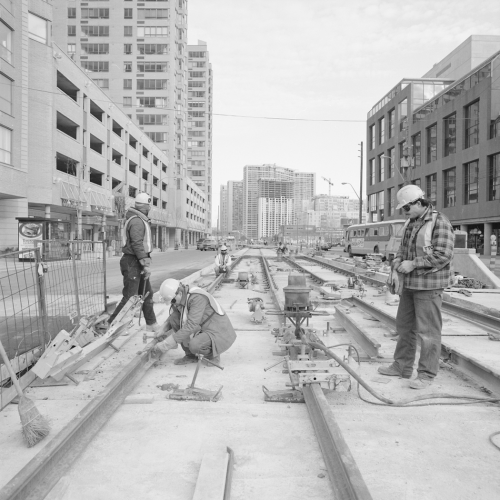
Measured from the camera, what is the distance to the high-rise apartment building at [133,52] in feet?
238

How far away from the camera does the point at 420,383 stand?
15.1ft

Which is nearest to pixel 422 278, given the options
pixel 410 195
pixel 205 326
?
pixel 410 195

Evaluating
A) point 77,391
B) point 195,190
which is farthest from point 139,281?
point 195,190

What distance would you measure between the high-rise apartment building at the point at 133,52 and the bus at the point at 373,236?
3710cm

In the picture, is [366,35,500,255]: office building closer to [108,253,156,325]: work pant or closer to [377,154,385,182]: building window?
[377,154,385,182]: building window

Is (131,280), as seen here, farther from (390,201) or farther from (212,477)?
(390,201)

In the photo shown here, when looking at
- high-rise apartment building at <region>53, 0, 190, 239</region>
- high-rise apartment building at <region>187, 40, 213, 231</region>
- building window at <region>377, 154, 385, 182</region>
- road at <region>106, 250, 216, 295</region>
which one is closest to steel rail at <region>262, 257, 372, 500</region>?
road at <region>106, 250, 216, 295</region>

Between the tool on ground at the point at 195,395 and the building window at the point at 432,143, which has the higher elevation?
the building window at the point at 432,143

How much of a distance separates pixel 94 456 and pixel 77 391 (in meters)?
1.47

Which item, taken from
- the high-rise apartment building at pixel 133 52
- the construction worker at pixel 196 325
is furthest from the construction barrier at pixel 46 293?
the high-rise apartment building at pixel 133 52

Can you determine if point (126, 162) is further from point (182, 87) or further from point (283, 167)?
point (283, 167)

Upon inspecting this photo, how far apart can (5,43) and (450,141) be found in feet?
131

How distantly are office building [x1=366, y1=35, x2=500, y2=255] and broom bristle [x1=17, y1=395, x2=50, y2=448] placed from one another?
27993 millimetres

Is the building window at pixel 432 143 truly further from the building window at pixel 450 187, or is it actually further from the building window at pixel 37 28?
the building window at pixel 37 28
